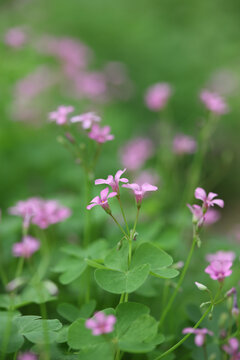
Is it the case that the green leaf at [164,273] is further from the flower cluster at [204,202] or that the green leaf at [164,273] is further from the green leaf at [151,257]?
the flower cluster at [204,202]

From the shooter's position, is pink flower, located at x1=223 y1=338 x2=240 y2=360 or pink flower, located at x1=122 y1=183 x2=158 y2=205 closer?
pink flower, located at x1=223 y1=338 x2=240 y2=360

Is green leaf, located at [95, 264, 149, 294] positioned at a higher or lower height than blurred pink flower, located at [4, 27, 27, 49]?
lower

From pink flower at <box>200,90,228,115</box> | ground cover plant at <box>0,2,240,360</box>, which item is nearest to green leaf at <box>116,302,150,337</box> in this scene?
ground cover plant at <box>0,2,240,360</box>

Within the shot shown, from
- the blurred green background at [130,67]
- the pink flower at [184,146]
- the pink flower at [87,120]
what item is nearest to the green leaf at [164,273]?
the pink flower at [87,120]

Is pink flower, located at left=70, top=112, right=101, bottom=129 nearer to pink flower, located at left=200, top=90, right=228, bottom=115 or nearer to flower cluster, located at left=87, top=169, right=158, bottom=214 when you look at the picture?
flower cluster, located at left=87, top=169, right=158, bottom=214

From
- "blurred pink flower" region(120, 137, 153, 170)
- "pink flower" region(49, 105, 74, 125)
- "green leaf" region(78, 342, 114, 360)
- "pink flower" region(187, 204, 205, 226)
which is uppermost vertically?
"pink flower" region(49, 105, 74, 125)

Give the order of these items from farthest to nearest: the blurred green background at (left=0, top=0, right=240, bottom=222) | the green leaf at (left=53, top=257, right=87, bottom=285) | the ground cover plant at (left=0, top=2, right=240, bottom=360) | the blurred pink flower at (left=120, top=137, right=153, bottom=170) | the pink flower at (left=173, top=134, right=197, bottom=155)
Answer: the blurred green background at (left=0, top=0, right=240, bottom=222)
the blurred pink flower at (left=120, top=137, right=153, bottom=170)
the pink flower at (left=173, top=134, right=197, bottom=155)
the green leaf at (left=53, top=257, right=87, bottom=285)
the ground cover plant at (left=0, top=2, right=240, bottom=360)
